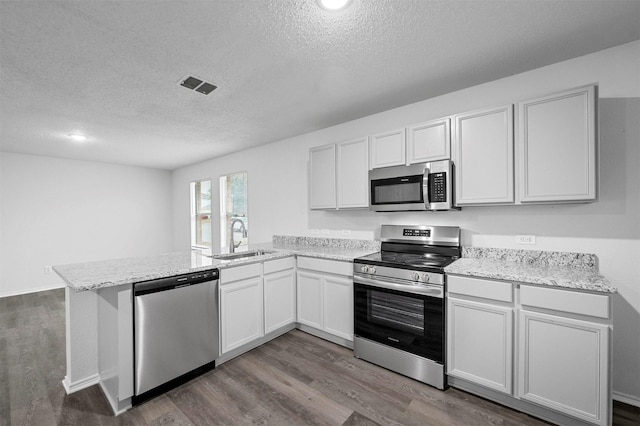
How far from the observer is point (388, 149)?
279cm

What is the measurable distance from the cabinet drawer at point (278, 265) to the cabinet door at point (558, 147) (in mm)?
2245

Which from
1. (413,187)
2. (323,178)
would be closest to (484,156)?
(413,187)

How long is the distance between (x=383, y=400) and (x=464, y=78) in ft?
8.82

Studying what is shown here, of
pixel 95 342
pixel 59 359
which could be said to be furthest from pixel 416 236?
pixel 59 359

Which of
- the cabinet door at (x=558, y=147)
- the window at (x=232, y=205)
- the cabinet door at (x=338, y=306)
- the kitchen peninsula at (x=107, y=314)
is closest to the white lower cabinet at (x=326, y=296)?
the cabinet door at (x=338, y=306)

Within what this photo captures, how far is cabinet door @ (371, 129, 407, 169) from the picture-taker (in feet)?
8.86

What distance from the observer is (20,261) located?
16.2 feet

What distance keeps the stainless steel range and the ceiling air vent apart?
2087mm

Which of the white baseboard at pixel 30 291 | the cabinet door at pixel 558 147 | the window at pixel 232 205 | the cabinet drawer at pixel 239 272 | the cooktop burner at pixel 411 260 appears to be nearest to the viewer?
the cabinet door at pixel 558 147

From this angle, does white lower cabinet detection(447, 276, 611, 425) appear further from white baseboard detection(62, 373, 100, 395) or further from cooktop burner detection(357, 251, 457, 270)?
white baseboard detection(62, 373, 100, 395)

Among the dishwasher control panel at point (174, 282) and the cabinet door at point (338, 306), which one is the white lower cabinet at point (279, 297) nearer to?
the cabinet door at point (338, 306)

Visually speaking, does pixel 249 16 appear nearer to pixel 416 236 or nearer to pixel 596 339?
pixel 416 236

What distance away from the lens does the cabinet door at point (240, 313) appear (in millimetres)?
2572

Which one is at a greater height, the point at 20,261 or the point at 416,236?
the point at 416,236
